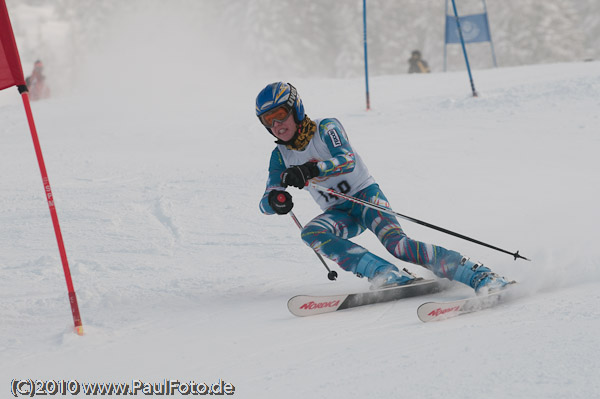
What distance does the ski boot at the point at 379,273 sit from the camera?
382cm

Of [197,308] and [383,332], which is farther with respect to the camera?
[197,308]

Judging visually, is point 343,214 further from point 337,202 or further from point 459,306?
point 459,306

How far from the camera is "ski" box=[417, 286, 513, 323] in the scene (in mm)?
3244

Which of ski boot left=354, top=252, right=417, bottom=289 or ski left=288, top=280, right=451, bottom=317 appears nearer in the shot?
ski left=288, top=280, right=451, bottom=317

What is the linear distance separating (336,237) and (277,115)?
81 cm

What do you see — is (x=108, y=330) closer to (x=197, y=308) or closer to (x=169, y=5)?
(x=197, y=308)

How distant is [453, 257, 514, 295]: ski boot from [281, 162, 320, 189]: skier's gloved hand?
964mm

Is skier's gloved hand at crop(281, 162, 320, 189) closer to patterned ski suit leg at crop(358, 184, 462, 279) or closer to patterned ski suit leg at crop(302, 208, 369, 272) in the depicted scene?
patterned ski suit leg at crop(302, 208, 369, 272)

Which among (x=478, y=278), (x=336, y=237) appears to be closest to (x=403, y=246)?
(x=336, y=237)

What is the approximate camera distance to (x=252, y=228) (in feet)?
20.5

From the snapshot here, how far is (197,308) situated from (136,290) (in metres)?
0.63

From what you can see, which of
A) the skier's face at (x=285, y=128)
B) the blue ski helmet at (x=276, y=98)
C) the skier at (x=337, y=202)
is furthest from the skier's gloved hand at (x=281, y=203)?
the blue ski helmet at (x=276, y=98)

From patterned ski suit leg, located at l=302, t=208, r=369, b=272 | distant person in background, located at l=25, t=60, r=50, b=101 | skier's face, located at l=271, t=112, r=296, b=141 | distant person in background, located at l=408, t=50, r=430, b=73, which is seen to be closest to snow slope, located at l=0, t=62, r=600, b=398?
patterned ski suit leg, located at l=302, t=208, r=369, b=272

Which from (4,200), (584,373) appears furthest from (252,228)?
(584,373)
